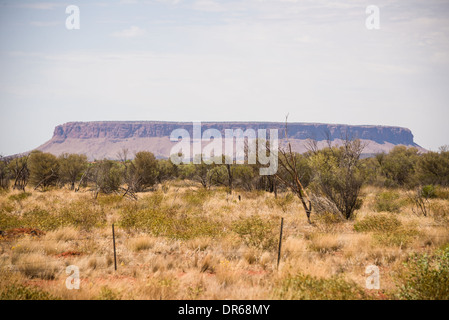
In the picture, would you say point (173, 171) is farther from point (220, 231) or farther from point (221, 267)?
point (221, 267)

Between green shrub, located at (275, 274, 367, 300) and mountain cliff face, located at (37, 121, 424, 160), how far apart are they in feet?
461

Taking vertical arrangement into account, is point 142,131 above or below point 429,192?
above

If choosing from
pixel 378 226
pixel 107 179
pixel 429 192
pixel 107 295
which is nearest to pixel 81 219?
pixel 107 295

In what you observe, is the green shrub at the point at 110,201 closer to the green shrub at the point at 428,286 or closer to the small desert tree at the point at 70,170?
the green shrub at the point at 428,286

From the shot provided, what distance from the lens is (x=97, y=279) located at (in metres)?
7.14

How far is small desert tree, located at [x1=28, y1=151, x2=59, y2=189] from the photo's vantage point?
97.1 feet

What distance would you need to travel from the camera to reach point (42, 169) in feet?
98.5

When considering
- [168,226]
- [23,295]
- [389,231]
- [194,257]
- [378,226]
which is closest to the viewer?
[23,295]

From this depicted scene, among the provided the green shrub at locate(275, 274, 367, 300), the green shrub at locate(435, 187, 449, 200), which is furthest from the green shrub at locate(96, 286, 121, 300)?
the green shrub at locate(435, 187, 449, 200)

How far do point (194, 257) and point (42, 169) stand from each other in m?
27.7

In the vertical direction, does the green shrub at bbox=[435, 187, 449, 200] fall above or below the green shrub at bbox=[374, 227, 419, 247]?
below

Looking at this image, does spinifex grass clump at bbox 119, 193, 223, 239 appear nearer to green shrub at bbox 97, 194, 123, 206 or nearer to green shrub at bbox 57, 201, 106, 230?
green shrub at bbox 57, 201, 106, 230

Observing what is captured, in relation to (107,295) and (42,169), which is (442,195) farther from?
(42,169)

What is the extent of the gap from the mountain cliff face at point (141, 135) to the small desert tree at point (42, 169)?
115 m
